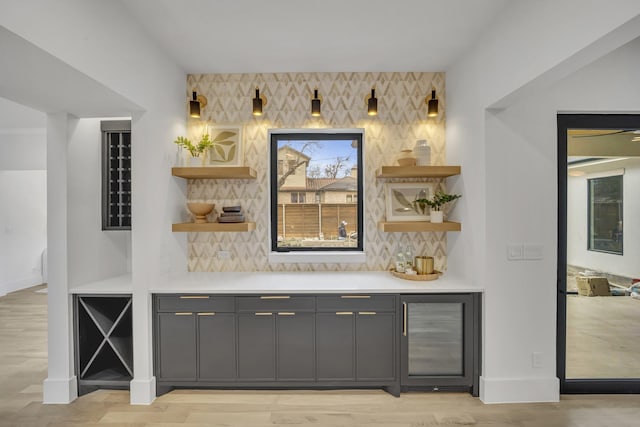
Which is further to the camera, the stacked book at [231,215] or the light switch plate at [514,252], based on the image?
the stacked book at [231,215]

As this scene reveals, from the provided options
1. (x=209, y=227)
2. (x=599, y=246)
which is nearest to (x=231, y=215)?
(x=209, y=227)

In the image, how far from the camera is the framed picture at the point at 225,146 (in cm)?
319

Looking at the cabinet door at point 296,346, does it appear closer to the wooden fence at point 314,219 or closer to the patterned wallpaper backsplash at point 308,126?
the patterned wallpaper backsplash at point 308,126

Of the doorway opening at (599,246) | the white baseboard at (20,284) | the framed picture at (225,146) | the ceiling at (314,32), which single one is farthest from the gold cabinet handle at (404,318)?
the white baseboard at (20,284)

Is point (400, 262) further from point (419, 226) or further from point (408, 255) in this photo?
point (419, 226)

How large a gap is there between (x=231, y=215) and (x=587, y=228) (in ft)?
9.90

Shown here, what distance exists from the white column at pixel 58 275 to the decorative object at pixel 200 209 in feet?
3.07

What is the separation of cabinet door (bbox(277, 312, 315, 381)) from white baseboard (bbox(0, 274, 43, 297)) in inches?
227

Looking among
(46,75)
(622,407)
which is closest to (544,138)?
(622,407)

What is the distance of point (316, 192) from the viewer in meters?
3.42

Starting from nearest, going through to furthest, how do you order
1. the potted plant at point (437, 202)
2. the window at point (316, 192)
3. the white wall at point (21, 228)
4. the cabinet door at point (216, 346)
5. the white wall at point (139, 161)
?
the white wall at point (139, 161), the cabinet door at point (216, 346), the potted plant at point (437, 202), the window at point (316, 192), the white wall at point (21, 228)

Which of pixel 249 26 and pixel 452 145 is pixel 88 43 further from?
pixel 452 145

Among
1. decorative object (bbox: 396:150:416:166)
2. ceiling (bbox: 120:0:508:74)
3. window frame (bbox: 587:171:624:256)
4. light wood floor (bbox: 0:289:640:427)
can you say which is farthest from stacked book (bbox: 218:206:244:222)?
window frame (bbox: 587:171:624:256)

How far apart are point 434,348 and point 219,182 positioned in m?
2.47
